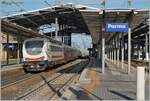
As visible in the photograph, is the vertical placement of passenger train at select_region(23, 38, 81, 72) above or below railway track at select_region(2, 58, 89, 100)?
above

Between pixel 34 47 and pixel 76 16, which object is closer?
pixel 34 47

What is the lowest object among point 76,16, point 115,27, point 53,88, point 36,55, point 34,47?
point 53,88

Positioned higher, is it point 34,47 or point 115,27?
point 115,27

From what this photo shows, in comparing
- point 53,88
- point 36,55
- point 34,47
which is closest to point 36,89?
point 53,88

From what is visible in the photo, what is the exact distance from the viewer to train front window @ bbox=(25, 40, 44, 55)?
3594cm

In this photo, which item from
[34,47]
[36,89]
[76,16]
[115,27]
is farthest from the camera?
[76,16]

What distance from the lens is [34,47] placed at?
3616 cm

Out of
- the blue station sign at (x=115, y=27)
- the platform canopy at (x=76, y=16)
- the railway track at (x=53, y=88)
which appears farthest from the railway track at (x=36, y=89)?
the platform canopy at (x=76, y=16)

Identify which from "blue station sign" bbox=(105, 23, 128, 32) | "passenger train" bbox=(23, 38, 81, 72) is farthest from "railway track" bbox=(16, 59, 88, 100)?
"passenger train" bbox=(23, 38, 81, 72)

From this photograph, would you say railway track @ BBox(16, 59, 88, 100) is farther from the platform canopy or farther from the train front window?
the train front window

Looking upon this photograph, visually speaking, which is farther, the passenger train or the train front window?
the train front window

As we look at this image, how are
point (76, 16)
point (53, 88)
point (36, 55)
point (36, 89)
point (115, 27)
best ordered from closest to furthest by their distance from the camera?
point (36, 89) < point (53, 88) < point (115, 27) < point (36, 55) < point (76, 16)

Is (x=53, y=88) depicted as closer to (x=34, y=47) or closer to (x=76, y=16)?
(x=34, y=47)

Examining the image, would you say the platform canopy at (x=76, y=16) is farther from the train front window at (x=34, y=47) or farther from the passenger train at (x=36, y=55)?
the train front window at (x=34, y=47)
